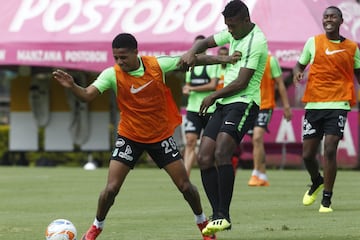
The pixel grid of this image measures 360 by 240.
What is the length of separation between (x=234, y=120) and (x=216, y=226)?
1.31 meters

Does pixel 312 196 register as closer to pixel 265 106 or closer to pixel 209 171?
pixel 209 171

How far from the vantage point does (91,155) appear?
90.7 feet

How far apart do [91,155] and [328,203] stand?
50.7 ft

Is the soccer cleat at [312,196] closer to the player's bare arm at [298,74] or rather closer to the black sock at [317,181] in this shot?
the black sock at [317,181]

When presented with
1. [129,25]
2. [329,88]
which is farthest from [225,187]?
[129,25]

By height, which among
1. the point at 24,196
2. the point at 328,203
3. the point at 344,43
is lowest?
the point at 24,196

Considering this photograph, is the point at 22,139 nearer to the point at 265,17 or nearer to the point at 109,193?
the point at 265,17

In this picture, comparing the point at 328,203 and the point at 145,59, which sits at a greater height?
the point at 145,59

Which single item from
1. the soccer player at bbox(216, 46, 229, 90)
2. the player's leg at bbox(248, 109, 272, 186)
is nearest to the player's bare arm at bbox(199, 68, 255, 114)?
the soccer player at bbox(216, 46, 229, 90)

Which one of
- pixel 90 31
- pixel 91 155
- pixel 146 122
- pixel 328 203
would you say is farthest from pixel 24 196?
pixel 91 155

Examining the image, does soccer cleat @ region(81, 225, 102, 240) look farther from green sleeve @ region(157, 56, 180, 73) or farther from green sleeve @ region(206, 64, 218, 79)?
green sleeve @ region(206, 64, 218, 79)

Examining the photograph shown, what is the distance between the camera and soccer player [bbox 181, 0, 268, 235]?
417 inches

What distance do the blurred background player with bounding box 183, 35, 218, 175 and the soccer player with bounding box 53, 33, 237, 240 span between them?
24.2 feet

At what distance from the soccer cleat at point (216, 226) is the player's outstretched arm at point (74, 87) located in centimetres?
157
